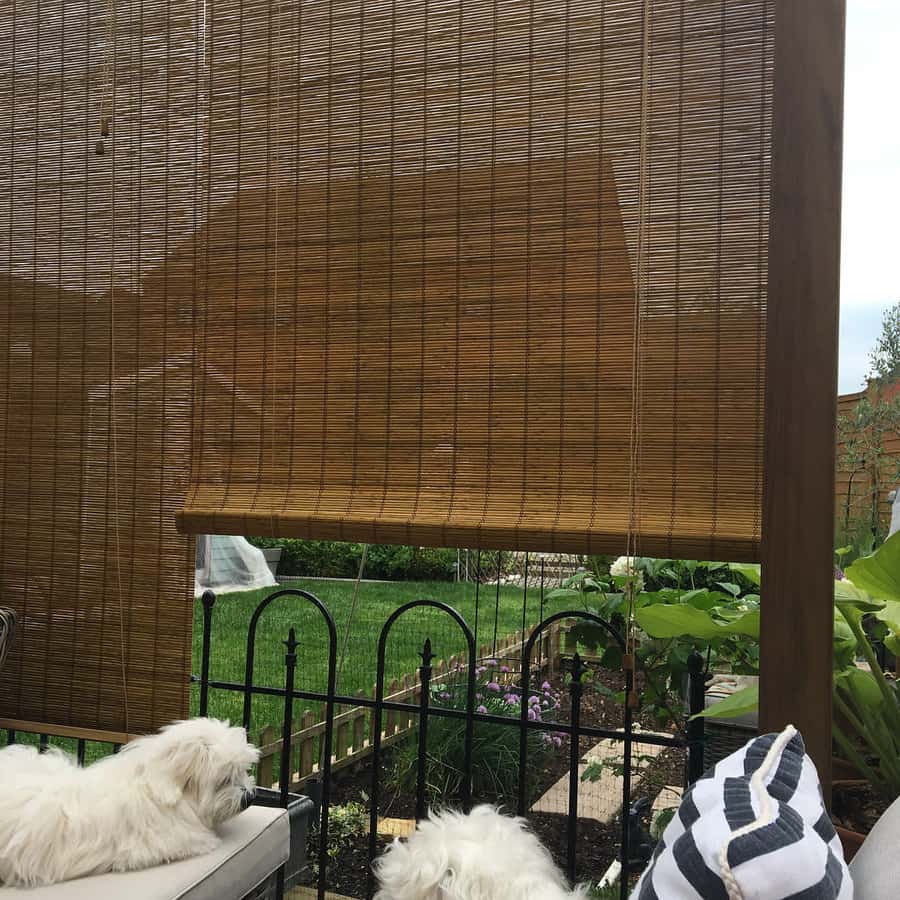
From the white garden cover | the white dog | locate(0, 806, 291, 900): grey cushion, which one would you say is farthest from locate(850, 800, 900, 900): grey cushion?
the white garden cover

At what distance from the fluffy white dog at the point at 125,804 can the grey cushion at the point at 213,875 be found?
0.02 meters

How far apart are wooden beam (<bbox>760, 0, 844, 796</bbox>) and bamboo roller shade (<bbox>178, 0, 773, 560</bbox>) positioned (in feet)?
0.41

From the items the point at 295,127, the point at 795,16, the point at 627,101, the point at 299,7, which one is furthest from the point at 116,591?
the point at 795,16

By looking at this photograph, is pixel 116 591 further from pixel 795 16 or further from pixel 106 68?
pixel 795 16

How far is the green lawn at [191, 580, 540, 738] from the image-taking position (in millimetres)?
3309

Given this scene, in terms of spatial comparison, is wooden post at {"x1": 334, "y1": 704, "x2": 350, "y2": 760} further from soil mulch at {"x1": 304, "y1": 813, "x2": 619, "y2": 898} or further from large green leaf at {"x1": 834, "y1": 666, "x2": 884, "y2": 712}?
large green leaf at {"x1": 834, "y1": 666, "x2": 884, "y2": 712}

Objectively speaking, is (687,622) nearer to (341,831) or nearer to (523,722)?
(523,722)

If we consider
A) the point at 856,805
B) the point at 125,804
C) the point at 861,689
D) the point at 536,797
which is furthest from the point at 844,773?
the point at 536,797

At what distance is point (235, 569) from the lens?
138 inches

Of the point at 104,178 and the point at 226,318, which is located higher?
the point at 104,178

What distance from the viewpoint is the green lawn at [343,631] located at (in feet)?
10.9

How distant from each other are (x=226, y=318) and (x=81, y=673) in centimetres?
83

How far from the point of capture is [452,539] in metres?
1.48

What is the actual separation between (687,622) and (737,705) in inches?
5.4
